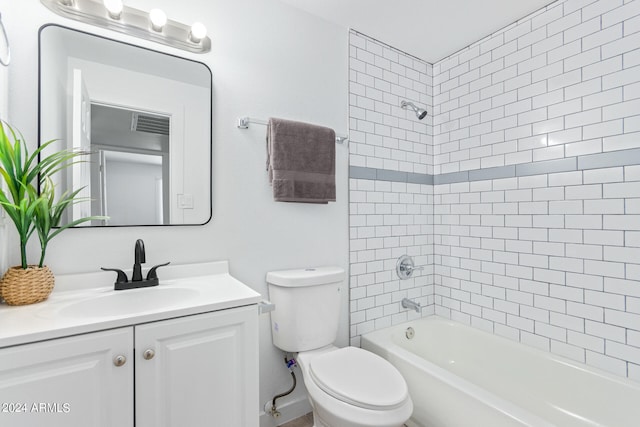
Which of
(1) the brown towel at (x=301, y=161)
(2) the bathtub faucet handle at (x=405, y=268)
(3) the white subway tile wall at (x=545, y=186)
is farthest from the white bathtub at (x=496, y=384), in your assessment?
(1) the brown towel at (x=301, y=161)

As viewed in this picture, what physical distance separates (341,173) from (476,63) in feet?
4.35

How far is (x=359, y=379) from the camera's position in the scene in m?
1.35

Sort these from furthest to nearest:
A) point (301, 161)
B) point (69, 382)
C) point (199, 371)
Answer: point (301, 161)
point (199, 371)
point (69, 382)

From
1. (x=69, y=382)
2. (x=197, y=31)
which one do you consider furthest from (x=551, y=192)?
(x=69, y=382)

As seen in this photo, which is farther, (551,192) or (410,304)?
(410,304)

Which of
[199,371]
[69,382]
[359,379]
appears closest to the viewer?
[69,382]

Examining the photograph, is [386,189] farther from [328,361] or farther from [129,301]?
[129,301]

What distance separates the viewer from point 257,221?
5.58 ft

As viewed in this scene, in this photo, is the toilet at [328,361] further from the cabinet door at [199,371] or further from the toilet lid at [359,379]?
the cabinet door at [199,371]

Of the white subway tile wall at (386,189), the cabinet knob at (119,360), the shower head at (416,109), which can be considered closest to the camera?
the cabinet knob at (119,360)

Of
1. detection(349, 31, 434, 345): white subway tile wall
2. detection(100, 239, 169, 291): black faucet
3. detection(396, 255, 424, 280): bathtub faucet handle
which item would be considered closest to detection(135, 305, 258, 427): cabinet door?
detection(100, 239, 169, 291): black faucet

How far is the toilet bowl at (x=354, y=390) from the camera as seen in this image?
1.17 meters

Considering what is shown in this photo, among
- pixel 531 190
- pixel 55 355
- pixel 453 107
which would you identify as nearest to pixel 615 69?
pixel 531 190

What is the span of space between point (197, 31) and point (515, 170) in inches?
80.5
